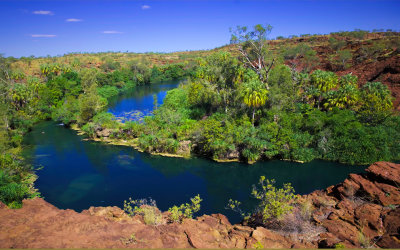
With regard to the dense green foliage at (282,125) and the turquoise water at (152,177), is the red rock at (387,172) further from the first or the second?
the dense green foliage at (282,125)

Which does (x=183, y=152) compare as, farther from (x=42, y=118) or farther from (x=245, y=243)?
(x=42, y=118)

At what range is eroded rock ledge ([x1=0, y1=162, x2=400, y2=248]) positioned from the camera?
40.1 feet

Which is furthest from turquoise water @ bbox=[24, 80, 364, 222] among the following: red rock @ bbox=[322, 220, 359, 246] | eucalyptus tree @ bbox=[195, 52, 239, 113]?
eucalyptus tree @ bbox=[195, 52, 239, 113]

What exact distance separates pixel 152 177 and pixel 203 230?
1675cm

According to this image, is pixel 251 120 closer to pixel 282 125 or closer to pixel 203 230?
pixel 282 125

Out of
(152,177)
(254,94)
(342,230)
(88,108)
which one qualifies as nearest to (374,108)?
(254,94)

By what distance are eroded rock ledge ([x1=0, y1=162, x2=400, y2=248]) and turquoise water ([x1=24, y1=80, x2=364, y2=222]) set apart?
24.8ft

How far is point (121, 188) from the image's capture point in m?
27.5

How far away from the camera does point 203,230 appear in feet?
48.3

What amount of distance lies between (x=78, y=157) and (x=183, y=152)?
1631cm

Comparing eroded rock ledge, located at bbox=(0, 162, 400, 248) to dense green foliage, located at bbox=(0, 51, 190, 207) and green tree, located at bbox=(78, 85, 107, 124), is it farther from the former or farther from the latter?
green tree, located at bbox=(78, 85, 107, 124)

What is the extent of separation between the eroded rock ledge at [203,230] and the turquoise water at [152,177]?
7566 mm

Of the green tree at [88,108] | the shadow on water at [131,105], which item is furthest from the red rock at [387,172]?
the green tree at [88,108]

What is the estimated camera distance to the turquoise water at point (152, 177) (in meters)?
25.4
